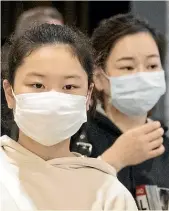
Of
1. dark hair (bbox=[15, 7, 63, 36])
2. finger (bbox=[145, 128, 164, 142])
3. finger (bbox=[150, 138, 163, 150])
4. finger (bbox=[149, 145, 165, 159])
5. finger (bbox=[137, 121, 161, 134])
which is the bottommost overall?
finger (bbox=[149, 145, 165, 159])

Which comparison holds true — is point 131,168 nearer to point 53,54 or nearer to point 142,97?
point 142,97

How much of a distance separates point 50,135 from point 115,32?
50 centimetres

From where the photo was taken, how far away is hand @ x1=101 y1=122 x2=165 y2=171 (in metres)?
1.45

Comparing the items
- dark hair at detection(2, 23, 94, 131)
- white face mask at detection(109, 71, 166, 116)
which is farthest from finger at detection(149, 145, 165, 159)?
dark hair at detection(2, 23, 94, 131)

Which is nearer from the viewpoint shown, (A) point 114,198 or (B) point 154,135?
(A) point 114,198

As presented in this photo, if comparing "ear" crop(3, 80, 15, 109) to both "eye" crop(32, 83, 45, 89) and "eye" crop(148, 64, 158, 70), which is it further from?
"eye" crop(148, 64, 158, 70)

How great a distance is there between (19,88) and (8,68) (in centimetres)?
9

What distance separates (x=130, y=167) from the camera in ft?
4.92

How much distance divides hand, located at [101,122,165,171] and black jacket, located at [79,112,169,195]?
0.04m

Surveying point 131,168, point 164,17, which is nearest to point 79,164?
point 131,168

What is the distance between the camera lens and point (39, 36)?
1226 millimetres

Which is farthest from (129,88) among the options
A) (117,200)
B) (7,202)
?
(7,202)

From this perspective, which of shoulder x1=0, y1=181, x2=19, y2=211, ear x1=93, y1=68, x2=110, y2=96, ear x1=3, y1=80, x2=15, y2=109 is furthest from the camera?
ear x1=93, y1=68, x2=110, y2=96

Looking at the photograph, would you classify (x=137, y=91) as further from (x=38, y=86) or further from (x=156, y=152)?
(x=38, y=86)
